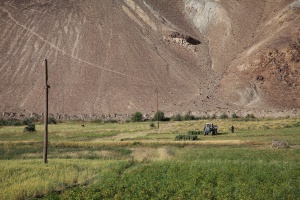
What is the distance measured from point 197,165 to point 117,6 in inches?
3783

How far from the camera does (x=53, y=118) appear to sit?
250ft

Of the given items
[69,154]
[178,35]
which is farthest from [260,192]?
[178,35]

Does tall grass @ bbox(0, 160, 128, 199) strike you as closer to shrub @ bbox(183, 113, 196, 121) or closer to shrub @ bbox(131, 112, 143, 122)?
shrub @ bbox(131, 112, 143, 122)

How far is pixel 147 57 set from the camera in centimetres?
9662

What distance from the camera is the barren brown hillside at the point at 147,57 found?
84500mm

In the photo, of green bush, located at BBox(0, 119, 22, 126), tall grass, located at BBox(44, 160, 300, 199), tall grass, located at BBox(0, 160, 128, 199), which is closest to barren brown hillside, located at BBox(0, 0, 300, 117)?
green bush, located at BBox(0, 119, 22, 126)

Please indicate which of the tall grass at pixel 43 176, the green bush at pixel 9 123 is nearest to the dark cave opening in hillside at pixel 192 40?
the green bush at pixel 9 123

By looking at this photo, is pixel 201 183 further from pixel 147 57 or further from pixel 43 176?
pixel 147 57

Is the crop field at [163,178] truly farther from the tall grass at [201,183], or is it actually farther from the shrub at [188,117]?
the shrub at [188,117]

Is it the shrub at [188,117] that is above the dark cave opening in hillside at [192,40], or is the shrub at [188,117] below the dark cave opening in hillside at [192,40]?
below

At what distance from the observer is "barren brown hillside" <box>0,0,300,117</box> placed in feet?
277

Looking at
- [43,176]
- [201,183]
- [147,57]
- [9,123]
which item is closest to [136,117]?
[9,123]

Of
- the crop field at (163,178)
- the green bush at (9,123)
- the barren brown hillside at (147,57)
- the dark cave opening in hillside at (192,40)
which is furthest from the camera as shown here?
the dark cave opening in hillside at (192,40)

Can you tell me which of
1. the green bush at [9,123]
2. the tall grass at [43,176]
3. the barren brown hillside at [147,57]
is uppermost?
the barren brown hillside at [147,57]
